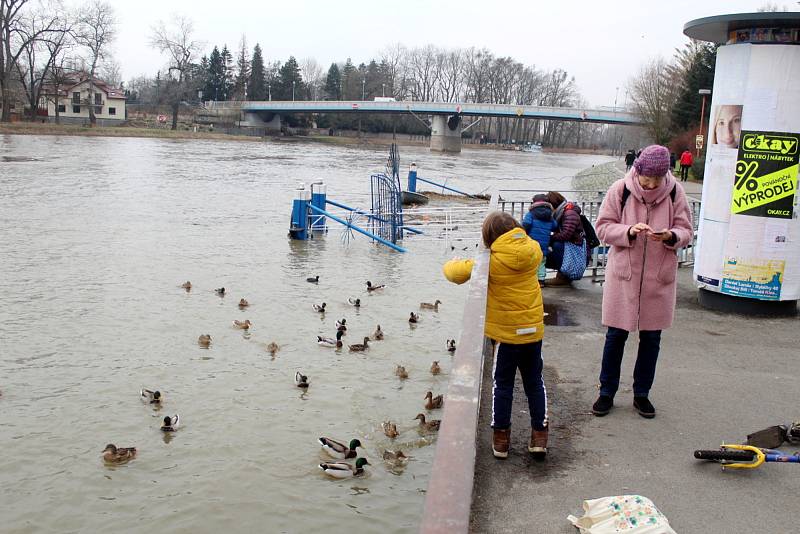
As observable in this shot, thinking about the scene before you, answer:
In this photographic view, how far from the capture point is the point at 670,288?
554 cm

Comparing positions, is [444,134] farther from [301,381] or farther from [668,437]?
[668,437]

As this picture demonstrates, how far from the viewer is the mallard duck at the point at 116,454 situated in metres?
7.80

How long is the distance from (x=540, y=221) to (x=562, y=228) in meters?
0.38

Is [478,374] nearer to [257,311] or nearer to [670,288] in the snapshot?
[670,288]

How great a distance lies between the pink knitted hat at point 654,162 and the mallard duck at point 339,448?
157 inches

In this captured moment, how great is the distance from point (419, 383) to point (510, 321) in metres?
5.51

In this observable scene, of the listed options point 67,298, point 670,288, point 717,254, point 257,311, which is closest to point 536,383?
point 670,288

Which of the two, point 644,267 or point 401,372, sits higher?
point 644,267

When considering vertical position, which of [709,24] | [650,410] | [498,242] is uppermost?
[709,24]

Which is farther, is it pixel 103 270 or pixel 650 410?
pixel 103 270

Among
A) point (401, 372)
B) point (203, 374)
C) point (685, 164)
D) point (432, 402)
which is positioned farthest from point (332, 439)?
point (685, 164)

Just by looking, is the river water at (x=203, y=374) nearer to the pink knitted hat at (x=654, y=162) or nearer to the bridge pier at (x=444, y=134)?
the pink knitted hat at (x=654, y=162)

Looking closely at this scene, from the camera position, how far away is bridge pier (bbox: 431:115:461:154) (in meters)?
98.6

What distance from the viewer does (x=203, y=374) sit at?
10.5 metres
